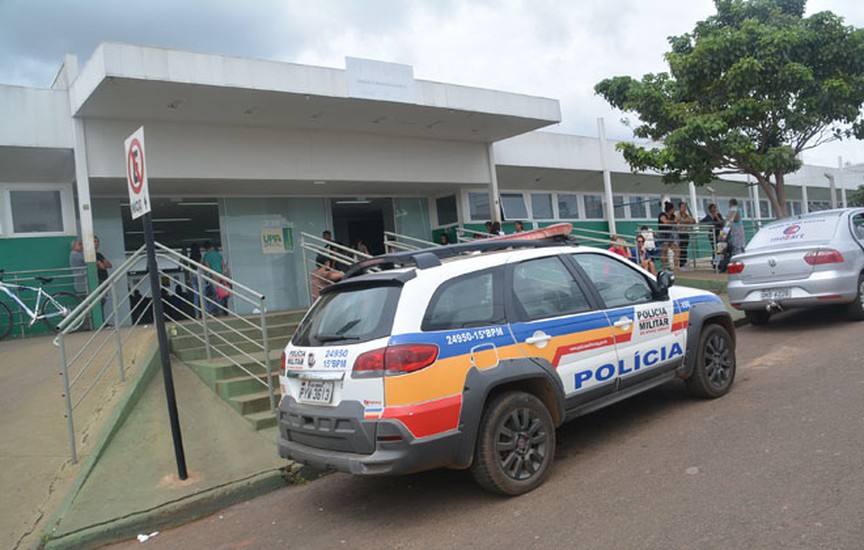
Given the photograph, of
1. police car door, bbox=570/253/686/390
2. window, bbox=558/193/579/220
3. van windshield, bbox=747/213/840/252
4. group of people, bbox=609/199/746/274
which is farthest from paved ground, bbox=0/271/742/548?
window, bbox=558/193/579/220

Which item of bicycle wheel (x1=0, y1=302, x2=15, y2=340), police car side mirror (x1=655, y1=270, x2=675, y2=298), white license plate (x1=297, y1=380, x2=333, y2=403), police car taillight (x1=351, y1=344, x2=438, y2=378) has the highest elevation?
bicycle wheel (x1=0, y1=302, x2=15, y2=340)

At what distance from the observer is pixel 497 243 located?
5.04 m

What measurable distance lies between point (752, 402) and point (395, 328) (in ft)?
11.9

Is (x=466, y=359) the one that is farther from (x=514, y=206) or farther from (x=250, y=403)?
(x=514, y=206)

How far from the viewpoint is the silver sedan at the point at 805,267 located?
834cm

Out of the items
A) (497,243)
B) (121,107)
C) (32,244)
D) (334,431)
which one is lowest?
(334,431)

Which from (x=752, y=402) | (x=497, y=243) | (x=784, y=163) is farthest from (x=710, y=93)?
(x=497, y=243)

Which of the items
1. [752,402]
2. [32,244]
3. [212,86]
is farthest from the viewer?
[32,244]

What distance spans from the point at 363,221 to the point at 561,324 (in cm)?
1147

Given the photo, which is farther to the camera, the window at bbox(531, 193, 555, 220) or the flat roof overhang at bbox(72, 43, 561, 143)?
the window at bbox(531, 193, 555, 220)

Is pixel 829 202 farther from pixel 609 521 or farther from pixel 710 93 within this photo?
pixel 609 521

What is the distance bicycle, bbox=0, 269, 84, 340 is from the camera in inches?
381

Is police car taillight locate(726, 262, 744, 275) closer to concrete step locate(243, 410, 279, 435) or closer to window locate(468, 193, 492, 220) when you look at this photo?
concrete step locate(243, 410, 279, 435)

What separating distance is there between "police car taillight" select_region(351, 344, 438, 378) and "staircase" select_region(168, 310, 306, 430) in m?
2.66
